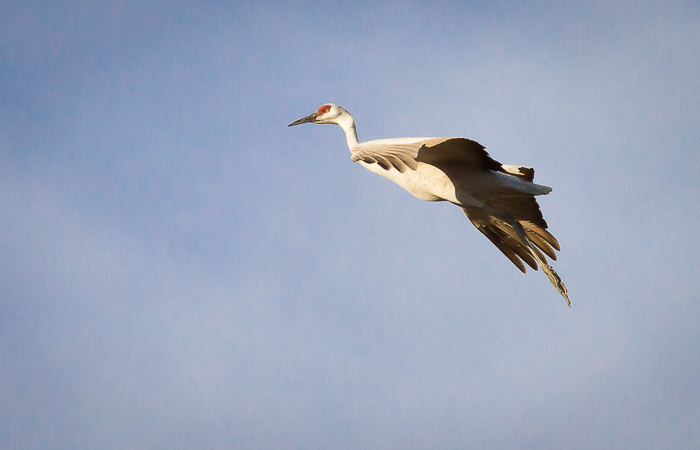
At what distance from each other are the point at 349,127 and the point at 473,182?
321 cm

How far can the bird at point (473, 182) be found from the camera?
1175cm

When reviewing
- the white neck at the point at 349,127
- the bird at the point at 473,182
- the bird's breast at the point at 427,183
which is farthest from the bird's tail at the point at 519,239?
the white neck at the point at 349,127

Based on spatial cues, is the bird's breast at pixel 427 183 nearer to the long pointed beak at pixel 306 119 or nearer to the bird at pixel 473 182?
the bird at pixel 473 182

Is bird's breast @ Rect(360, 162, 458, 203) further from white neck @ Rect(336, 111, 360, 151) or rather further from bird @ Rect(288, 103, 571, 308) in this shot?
white neck @ Rect(336, 111, 360, 151)

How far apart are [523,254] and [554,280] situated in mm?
1248

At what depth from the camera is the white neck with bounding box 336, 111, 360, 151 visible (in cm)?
1484

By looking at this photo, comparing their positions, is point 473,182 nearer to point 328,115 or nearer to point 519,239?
point 519,239

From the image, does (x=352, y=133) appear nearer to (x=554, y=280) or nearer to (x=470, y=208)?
(x=470, y=208)

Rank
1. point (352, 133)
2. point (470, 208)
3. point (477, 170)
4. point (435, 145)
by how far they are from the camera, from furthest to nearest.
Answer: point (352, 133), point (470, 208), point (477, 170), point (435, 145)

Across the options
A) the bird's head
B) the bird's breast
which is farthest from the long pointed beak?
the bird's breast

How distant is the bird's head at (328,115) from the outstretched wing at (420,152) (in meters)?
2.90

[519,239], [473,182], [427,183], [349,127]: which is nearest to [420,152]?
[427,183]

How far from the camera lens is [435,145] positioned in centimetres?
1169

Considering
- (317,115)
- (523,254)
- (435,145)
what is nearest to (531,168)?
(523,254)
